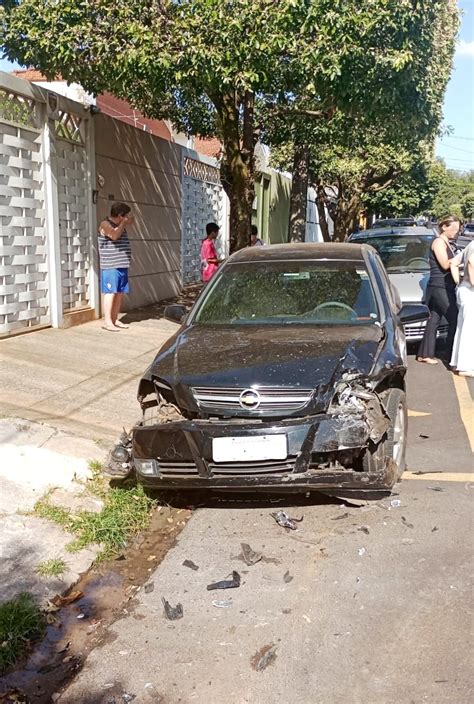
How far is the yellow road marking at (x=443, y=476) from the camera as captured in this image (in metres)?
4.65

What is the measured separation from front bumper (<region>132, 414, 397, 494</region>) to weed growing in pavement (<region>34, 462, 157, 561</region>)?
42 cm

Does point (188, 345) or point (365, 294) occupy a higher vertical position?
point (365, 294)

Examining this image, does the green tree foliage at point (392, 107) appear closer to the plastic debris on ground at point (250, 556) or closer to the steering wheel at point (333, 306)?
the steering wheel at point (333, 306)

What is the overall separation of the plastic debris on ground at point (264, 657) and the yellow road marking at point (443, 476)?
2183 millimetres

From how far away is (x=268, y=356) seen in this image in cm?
410

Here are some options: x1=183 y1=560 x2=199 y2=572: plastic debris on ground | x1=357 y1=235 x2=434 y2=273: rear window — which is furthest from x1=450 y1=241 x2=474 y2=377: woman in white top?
x1=183 y1=560 x2=199 y2=572: plastic debris on ground

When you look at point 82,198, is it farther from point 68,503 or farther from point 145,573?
point 145,573

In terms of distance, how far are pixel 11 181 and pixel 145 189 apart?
430 cm

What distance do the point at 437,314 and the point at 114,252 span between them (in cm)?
421

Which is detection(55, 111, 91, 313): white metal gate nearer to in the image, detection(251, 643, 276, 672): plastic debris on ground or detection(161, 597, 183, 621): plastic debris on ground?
detection(161, 597, 183, 621): plastic debris on ground

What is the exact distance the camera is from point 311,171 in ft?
67.6

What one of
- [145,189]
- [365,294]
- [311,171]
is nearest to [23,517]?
[365,294]

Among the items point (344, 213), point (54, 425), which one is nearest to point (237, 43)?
point (54, 425)

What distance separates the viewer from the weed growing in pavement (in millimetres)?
3862
